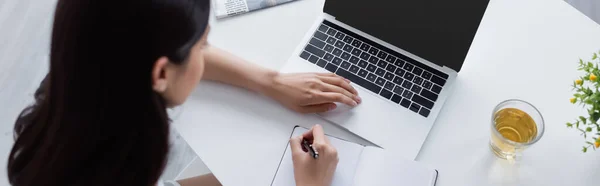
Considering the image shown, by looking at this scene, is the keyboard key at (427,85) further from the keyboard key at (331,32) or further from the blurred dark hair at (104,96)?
the blurred dark hair at (104,96)

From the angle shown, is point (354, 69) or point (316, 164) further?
point (354, 69)

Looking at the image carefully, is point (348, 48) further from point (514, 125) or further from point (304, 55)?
point (514, 125)

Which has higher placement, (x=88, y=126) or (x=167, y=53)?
(x=167, y=53)

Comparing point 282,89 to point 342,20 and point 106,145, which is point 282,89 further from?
point 106,145

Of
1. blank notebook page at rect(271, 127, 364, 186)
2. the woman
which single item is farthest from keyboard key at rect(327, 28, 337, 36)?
the woman

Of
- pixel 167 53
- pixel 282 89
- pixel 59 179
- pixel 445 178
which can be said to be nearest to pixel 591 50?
pixel 445 178

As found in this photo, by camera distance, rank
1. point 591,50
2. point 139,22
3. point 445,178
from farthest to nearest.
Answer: point 591,50 < point 445,178 < point 139,22

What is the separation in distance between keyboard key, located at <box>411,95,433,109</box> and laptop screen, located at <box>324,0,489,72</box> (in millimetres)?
75

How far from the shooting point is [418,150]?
0.83 m

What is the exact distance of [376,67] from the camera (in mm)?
922

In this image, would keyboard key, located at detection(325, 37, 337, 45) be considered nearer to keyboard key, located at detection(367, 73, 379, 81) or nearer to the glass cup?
keyboard key, located at detection(367, 73, 379, 81)

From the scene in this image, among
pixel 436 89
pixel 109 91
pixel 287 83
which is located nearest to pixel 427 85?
pixel 436 89

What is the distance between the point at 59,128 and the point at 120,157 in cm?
7

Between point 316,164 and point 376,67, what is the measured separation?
0.71ft
